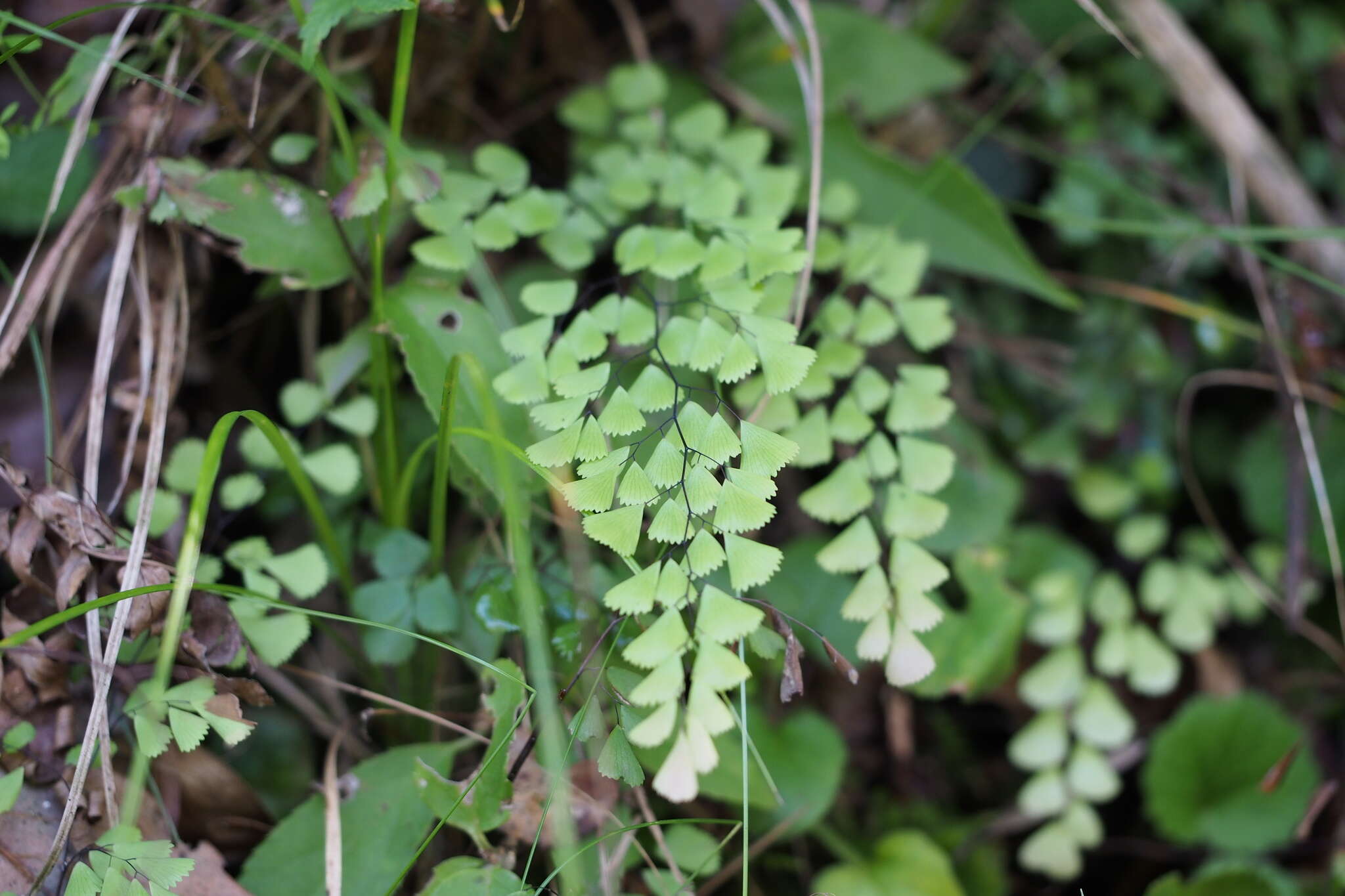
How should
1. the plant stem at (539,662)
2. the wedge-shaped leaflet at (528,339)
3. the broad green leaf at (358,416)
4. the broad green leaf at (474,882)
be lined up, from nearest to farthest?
the plant stem at (539,662)
the broad green leaf at (474,882)
the wedge-shaped leaflet at (528,339)
the broad green leaf at (358,416)

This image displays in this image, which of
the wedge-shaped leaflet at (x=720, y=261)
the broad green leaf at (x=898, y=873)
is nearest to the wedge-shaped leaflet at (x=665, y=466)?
the wedge-shaped leaflet at (x=720, y=261)

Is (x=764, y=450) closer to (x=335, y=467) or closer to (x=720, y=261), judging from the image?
(x=720, y=261)

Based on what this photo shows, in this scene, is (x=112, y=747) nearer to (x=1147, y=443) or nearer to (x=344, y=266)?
(x=344, y=266)

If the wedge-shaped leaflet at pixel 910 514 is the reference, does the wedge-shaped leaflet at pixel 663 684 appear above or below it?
above

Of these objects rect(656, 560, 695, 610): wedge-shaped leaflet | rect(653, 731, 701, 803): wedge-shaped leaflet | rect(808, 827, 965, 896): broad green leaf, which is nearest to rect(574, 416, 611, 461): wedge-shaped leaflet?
rect(656, 560, 695, 610): wedge-shaped leaflet

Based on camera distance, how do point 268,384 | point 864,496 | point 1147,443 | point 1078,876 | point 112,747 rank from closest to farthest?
point 112,747 < point 864,496 < point 268,384 < point 1078,876 < point 1147,443

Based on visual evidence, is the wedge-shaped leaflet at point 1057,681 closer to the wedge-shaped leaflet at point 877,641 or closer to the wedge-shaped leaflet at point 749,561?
the wedge-shaped leaflet at point 877,641

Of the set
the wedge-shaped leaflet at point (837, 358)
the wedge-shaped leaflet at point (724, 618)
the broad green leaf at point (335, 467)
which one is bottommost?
the broad green leaf at point (335, 467)

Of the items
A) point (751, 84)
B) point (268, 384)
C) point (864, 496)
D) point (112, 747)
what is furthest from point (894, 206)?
point (112, 747)
